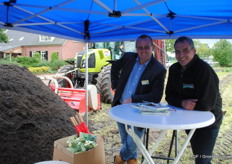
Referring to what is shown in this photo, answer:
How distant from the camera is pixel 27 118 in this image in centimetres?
354

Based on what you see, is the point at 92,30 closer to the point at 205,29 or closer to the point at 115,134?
the point at 205,29

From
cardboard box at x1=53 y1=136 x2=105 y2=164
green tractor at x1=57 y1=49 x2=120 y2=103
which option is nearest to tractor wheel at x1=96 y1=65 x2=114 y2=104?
green tractor at x1=57 y1=49 x2=120 y2=103

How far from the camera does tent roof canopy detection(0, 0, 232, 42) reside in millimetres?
2566

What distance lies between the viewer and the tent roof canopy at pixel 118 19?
8.42ft

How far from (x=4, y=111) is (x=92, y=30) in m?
1.90

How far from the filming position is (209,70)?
190cm

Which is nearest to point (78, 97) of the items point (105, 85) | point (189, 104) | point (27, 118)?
point (105, 85)

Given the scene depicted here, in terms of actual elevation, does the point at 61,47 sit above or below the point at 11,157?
above

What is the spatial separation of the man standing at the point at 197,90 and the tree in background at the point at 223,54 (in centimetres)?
2908

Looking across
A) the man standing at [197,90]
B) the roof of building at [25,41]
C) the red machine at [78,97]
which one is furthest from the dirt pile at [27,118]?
the roof of building at [25,41]

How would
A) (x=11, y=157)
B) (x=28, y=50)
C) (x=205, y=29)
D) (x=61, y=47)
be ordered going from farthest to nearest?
(x=28, y=50) → (x=61, y=47) → (x=205, y=29) → (x=11, y=157)

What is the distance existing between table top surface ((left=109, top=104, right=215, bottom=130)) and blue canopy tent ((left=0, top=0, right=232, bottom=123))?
3.29 ft

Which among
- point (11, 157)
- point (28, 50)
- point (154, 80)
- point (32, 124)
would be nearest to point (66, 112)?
point (32, 124)

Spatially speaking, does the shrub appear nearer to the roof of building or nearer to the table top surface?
Answer: the roof of building
